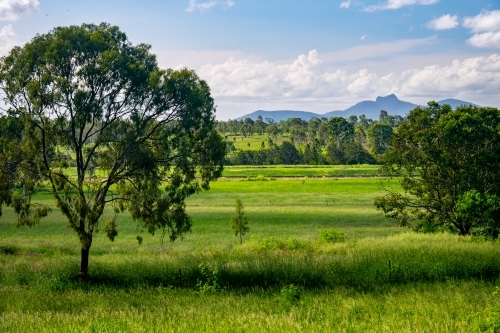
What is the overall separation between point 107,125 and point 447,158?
25448mm

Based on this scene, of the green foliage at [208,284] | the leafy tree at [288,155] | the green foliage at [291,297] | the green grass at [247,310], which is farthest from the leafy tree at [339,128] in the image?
the green foliage at [291,297]

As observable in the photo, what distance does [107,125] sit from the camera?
19.1m

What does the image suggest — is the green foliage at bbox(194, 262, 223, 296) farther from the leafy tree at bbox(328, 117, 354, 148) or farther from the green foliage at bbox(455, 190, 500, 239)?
the leafy tree at bbox(328, 117, 354, 148)

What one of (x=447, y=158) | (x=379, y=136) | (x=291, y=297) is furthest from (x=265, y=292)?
(x=379, y=136)

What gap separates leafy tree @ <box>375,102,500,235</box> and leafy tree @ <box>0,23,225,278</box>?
809 inches

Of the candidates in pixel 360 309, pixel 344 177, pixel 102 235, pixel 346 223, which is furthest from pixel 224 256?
pixel 344 177

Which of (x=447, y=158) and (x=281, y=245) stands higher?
(x=447, y=158)

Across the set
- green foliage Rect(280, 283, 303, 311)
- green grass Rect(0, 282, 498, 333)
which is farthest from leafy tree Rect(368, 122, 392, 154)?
green foliage Rect(280, 283, 303, 311)

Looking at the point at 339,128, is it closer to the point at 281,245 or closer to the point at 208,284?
the point at 281,245

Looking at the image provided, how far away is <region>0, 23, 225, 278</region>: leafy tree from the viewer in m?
17.6

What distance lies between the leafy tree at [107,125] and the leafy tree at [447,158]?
2054 cm

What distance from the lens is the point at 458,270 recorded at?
17.2 metres

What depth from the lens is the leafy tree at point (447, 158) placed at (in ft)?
110

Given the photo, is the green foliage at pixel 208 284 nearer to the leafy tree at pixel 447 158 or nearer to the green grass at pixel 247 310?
the green grass at pixel 247 310
